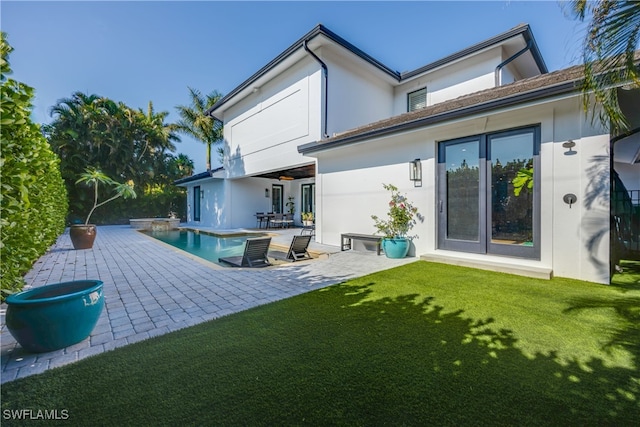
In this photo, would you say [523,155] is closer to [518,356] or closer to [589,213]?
[589,213]

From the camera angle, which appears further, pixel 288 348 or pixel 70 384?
pixel 288 348

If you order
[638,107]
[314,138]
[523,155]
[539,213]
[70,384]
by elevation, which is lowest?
[70,384]

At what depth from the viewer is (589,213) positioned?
212 inches

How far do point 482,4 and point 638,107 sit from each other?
449cm

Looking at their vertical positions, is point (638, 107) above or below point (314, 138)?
below

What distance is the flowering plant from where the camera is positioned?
818cm

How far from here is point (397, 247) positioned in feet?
26.1

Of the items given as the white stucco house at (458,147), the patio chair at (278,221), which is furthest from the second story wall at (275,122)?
the patio chair at (278,221)

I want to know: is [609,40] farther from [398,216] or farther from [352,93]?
[352,93]

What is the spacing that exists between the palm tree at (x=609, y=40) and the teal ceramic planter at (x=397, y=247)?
4932 millimetres

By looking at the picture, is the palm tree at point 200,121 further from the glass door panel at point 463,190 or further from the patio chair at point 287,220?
the glass door panel at point 463,190

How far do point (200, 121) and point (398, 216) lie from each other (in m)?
22.3

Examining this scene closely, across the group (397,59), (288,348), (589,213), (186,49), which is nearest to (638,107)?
(589,213)

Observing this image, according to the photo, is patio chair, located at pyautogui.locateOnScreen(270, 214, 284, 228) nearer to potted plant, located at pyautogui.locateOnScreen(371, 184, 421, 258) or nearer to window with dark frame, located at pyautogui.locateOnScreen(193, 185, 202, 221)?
window with dark frame, located at pyautogui.locateOnScreen(193, 185, 202, 221)
